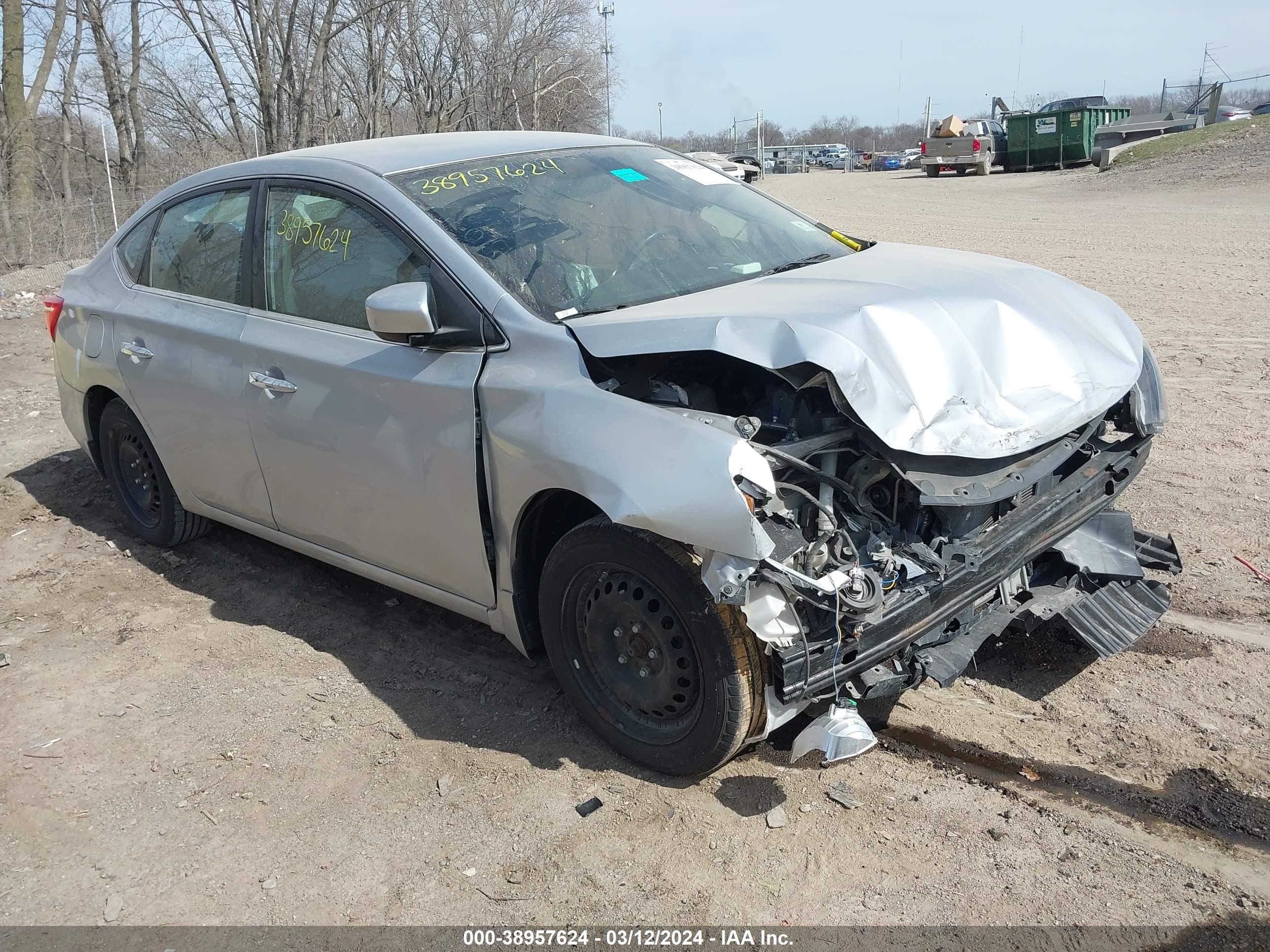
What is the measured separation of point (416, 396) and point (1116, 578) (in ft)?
8.66

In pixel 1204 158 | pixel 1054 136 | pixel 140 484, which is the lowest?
pixel 140 484

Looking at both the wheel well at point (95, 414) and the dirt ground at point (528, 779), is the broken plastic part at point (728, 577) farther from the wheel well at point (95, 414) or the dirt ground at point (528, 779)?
the wheel well at point (95, 414)

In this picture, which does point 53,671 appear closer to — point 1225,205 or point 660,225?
point 660,225

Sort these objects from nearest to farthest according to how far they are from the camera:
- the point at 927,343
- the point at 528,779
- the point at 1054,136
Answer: the point at 927,343 < the point at 528,779 < the point at 1054,136

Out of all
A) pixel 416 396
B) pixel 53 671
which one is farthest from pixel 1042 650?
pixel 53 671

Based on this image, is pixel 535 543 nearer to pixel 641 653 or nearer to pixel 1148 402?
pixel 641 653

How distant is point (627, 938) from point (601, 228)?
2.42 meters

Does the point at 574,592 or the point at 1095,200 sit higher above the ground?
the point at 1095,200

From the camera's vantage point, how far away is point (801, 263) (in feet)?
13.6

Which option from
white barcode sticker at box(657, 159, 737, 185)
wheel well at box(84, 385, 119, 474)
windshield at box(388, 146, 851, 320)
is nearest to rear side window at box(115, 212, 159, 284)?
wheel well at box(84, 385, 119, 474)

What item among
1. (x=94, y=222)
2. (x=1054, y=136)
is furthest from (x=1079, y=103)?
(x=94, y=222)

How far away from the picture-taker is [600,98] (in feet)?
204

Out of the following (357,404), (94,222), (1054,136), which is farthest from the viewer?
(1054,136)

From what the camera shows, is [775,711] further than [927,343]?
No
